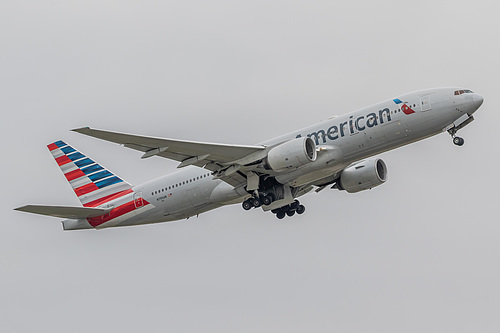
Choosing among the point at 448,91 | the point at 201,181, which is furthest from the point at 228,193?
the point at 448,91

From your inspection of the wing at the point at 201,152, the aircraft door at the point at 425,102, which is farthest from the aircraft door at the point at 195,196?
the aircraft door at the point at 425,102

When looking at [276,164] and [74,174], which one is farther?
[74,174]

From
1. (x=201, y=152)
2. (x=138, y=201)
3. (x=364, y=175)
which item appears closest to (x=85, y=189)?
(x=138, y=201)

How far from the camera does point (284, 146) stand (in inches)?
1762

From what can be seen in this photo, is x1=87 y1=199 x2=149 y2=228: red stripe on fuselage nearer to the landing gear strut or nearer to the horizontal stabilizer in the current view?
the horizontal stabilizer

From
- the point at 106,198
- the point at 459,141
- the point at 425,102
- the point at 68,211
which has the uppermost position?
the point at 425,102

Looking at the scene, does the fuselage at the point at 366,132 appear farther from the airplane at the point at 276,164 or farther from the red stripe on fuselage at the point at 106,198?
the red stripe on fuselage at the point at 106,198

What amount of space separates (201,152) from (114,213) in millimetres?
8863

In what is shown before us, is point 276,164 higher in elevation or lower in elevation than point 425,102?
lower

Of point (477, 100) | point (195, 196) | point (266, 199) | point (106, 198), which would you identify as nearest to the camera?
point (477, 100)

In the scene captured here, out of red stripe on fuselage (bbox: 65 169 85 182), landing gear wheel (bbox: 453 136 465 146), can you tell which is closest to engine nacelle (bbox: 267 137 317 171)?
landing gear wheel (bbox: 453 136 465 146)

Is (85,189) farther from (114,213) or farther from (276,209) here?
(276,209)

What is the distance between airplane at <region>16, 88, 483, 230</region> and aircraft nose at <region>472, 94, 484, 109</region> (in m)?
0.04

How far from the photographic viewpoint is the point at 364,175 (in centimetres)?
5025
